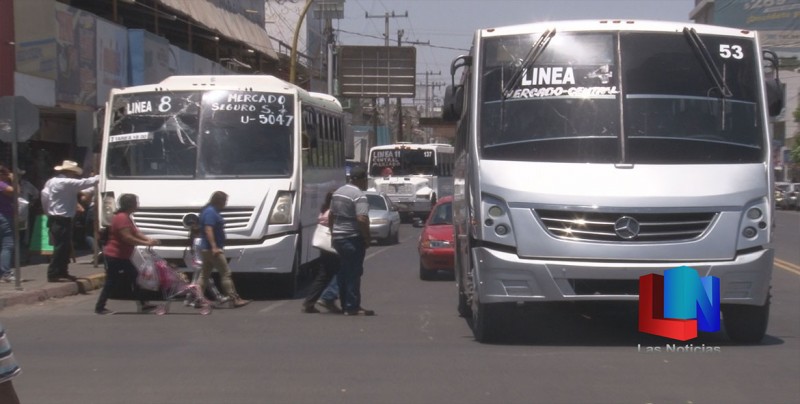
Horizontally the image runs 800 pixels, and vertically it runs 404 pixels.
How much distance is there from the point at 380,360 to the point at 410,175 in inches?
1299

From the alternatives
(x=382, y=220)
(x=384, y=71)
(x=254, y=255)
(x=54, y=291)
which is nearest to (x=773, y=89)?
(x=254, y=255)

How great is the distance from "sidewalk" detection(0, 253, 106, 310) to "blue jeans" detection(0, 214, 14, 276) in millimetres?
282

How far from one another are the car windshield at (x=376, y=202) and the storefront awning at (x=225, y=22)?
695 centimetres

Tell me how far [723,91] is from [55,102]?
47.1 feet

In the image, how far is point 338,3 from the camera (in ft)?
193

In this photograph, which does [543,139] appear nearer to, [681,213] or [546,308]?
[681,213]

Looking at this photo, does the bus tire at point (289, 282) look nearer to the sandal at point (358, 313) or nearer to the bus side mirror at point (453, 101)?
the sandal at point (358, 313)

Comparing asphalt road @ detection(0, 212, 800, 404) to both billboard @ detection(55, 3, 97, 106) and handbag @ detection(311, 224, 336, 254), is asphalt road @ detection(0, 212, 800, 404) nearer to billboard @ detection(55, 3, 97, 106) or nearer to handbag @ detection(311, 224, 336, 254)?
handbag @ detection(311, 224, 336, 254)

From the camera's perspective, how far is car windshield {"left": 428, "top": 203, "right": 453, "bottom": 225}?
759 inches

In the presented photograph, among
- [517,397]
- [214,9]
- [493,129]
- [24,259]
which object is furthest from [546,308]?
[214,9]

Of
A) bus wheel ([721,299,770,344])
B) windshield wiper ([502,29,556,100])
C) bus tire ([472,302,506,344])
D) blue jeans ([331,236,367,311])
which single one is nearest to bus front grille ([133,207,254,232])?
blue jeans ([331,236,367,311])

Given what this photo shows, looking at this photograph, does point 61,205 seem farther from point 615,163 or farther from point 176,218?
point 615,163

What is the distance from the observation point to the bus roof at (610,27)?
10.2 m

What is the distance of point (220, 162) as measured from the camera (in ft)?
49.3
